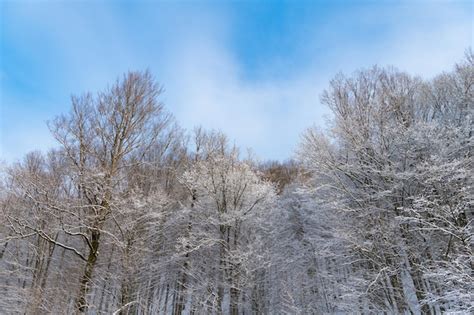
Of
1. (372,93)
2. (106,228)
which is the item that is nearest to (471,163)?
(372,93)

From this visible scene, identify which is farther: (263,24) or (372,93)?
(372,93)

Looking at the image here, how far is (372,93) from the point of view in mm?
13398

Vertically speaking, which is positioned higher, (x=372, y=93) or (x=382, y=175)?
(x=372, y=93)

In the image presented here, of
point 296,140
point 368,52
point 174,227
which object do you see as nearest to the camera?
point 368,52

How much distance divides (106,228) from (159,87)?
5530mm

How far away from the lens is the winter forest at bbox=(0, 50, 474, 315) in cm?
869

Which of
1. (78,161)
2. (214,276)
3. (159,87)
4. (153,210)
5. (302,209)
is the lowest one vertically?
(214,276)

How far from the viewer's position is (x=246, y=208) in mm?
14531

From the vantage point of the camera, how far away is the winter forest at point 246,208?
8.69 m

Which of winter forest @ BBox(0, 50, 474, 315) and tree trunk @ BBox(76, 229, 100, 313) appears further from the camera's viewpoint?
winter forest @ BBox(0, 50, 474, 315)

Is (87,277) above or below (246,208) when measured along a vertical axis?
below

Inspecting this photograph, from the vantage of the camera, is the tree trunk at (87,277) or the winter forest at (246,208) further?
the winter forest at (246,208)

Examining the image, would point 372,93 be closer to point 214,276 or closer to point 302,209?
point 302,209

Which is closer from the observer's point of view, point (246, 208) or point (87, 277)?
point (87, 277)
